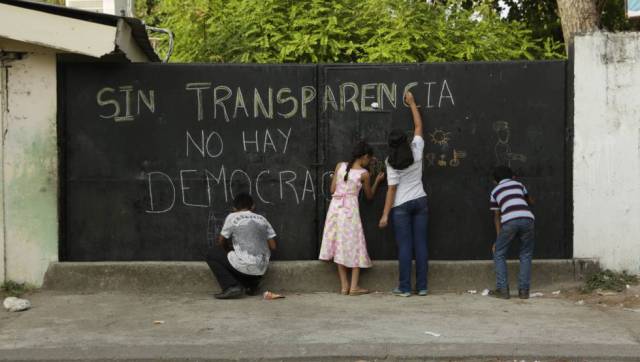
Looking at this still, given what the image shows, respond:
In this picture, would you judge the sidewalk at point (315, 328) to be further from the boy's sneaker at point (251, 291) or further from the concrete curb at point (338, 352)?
the boy's sneaker at point (251, 291)

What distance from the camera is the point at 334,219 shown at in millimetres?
7676

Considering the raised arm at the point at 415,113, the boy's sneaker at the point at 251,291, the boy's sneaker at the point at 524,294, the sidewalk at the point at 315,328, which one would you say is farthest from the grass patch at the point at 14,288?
the boy's sneaker at the point at 524,294

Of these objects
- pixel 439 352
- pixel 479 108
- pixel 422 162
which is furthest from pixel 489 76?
pixel 439 352

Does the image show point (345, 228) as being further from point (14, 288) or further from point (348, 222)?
point (14, 288)

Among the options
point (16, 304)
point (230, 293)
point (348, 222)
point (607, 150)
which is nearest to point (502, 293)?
point (348, 222)

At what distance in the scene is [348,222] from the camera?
25.0ft

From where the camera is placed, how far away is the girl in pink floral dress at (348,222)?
24.9ft

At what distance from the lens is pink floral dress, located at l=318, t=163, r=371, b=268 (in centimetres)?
759

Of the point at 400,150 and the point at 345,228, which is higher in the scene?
the point at 400,150

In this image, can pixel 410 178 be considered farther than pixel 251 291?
No

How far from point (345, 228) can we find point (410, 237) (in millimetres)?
634

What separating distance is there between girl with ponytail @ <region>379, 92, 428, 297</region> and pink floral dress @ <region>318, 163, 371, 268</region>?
0.28m

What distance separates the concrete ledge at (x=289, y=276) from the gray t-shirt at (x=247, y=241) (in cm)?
30

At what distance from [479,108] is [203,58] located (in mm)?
4812
